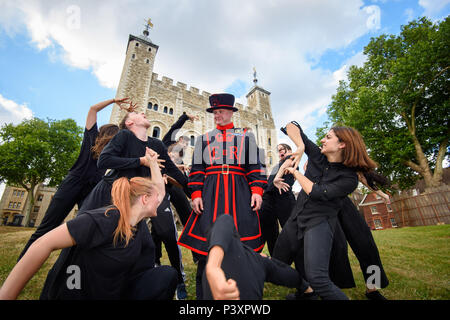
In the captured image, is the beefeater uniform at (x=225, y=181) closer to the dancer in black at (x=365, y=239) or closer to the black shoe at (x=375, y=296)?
the dancer in black at (x=365, y=239)

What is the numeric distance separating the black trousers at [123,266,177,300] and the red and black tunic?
562 mm

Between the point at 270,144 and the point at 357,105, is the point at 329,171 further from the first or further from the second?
the point at 270,144

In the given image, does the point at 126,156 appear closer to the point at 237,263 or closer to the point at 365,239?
the point at 237,263

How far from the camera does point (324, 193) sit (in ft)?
7.70

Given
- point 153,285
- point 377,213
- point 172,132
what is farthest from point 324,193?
point 377,213

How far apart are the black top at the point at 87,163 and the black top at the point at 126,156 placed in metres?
0.81

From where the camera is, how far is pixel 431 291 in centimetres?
292

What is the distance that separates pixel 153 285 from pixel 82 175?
8.04ft

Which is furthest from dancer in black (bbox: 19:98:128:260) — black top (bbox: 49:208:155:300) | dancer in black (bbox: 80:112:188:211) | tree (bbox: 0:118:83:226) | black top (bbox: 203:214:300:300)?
tree (bbox: 0:118:83:226)

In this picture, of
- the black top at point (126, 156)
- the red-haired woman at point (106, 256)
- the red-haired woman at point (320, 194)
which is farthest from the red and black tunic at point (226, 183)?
the red-haired woman at point (106, 256)

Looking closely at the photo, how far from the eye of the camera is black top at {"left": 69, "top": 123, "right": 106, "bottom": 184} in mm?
3445

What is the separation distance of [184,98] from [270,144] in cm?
1540

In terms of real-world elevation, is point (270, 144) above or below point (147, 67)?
below

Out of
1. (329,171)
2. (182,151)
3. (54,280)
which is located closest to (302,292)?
(329,171)
